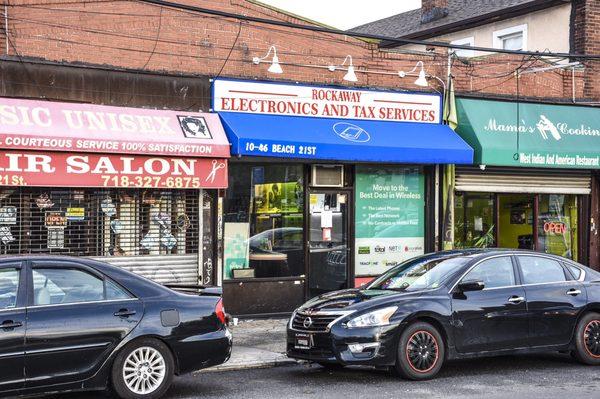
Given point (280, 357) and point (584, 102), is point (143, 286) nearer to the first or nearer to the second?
point (280, 357)

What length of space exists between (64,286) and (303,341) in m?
2.95

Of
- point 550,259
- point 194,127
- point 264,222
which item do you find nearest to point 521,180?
point 264,222

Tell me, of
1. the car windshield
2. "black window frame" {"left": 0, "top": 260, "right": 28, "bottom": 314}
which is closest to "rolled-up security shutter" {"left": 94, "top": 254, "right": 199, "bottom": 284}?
the car windshield

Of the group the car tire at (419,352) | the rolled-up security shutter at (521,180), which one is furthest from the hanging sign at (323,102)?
the car tire at (419,352)

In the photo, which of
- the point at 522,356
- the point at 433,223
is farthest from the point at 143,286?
the point at 433,223

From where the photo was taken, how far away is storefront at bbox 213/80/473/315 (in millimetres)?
14586

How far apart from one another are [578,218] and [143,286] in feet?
41.5

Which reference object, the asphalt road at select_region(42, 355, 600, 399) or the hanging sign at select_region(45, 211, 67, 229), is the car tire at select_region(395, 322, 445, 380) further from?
the hanging sign at select_region(45, 211, 67, 229)

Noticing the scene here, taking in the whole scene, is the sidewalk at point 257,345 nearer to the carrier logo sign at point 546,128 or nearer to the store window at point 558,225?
the store window at point 558,225

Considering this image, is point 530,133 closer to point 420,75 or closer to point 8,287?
point 420,75

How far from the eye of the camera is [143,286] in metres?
8.48

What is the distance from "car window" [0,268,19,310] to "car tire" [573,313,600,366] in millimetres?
6884

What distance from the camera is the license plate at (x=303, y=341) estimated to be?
959 cm

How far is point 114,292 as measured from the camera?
8281mm
